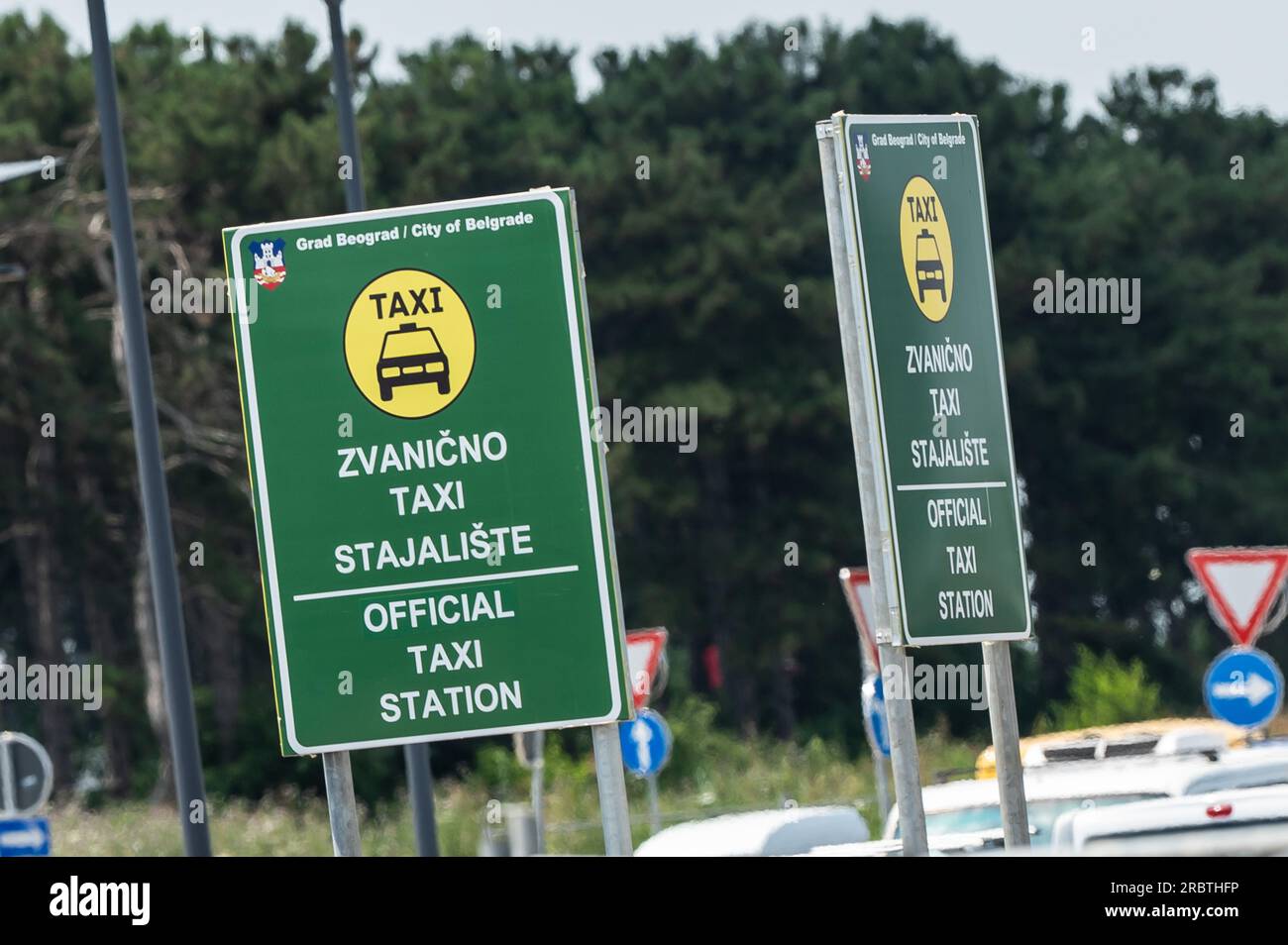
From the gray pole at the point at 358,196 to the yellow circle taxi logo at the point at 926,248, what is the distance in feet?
37.4

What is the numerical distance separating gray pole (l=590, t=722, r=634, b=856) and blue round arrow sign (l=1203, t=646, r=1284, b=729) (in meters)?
7.95

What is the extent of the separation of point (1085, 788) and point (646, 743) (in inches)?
253

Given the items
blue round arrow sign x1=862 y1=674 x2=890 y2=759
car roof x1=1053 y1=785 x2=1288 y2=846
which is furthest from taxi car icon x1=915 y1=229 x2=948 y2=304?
blue round arrow sign x1=862 y1=674 x2=890 y2=759

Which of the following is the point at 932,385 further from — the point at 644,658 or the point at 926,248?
the point at 644,658

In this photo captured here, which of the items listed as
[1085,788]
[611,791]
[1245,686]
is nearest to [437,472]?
[611,791]

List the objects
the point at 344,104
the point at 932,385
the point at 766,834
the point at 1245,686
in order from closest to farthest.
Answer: the point at 932,385
the point at 766,834
the point at 1245,686
the point at 344,104

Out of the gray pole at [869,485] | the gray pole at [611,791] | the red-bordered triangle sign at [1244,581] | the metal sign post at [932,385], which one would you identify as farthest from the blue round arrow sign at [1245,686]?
the gray pole at [611,791]

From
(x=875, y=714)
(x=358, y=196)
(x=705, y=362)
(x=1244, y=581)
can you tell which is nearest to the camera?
(x=1244, y=581)

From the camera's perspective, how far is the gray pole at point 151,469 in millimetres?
15500

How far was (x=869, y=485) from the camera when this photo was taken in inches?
301

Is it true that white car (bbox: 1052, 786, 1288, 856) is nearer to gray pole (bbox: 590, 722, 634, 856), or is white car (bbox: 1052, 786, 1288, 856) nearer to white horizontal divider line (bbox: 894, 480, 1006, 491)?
gray pole (bbox: 590, 722, 634, 856)

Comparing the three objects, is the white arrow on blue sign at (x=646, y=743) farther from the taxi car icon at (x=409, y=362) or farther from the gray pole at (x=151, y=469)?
the taxi car icon at (x=409, y=362)
